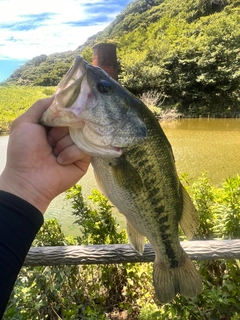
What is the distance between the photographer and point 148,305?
2.40m

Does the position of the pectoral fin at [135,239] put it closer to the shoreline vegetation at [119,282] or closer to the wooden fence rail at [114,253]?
the wooden fence rail at [114,253]

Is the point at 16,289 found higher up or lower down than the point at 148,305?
higher up

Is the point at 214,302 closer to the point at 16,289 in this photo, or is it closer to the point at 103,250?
the point at 103,250

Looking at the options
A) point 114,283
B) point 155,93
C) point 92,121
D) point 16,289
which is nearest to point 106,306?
point 114,283

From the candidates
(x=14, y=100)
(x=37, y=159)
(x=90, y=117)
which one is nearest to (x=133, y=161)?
(x=90, y=117)

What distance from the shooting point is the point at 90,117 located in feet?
3.40

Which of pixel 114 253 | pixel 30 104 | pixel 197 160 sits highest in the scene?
pixel 114 253

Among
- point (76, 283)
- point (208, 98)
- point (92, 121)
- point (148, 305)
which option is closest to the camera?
point (92, 121)

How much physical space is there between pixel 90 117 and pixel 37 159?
0.22 m

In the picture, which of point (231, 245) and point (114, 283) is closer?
point (231, 245)

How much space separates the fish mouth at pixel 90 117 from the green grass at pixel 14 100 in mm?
14763

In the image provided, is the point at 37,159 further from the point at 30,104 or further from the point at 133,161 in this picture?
the point at 30,104

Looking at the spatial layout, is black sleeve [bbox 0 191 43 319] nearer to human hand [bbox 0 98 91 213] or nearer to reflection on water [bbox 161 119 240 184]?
human hand [bbox 0 98 91 213]

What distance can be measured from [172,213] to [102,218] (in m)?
1.45
